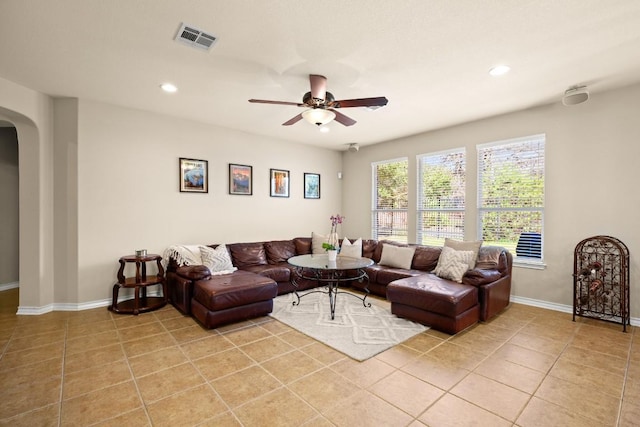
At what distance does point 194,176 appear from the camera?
15.8ft

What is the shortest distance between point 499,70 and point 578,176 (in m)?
1.96

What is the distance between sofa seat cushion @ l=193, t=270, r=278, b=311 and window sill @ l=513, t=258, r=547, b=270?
11.4 feet

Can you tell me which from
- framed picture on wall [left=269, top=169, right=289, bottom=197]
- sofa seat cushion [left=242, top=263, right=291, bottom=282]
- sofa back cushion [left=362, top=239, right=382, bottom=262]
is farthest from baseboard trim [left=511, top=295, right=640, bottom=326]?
framed picture on wall [left=269, top=169, right=289, bottom=197]

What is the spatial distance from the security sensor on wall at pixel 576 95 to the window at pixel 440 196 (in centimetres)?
161

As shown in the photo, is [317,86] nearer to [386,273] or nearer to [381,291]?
[386,273]

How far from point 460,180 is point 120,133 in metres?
5.21

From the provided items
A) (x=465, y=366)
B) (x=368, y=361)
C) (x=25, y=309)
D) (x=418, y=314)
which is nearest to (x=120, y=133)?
(x=25, y=309)

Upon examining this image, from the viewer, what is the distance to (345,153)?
6.98m

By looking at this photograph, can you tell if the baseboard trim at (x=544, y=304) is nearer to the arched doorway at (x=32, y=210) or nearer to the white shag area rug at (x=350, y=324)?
the white shag area rug at (x=350, y=324)

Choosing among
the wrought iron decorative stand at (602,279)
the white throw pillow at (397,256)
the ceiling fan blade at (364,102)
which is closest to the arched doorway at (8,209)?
the ceiling fan blade at (364,102)

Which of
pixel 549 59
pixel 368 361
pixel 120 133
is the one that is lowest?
pixel 368 361

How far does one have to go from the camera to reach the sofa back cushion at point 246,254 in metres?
4.85

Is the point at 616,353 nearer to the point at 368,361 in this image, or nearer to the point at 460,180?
the point at 368,361

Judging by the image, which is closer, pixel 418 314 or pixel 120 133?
pixel 418 314
